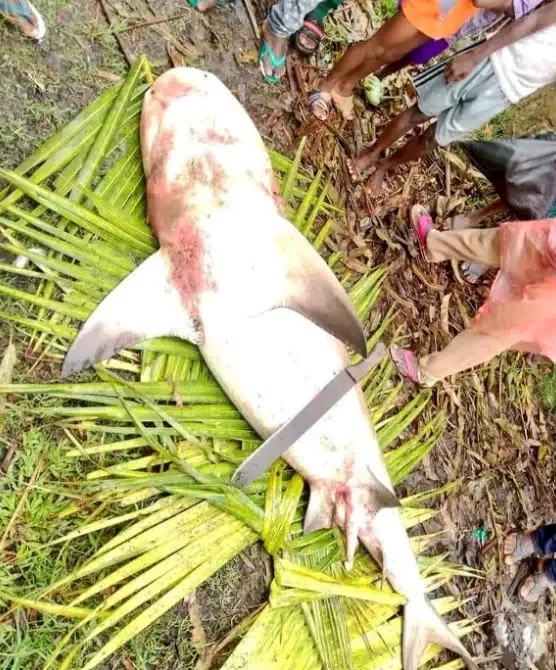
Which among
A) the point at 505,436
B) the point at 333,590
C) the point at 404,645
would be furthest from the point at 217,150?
the point at 505,436

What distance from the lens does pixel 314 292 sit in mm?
2789

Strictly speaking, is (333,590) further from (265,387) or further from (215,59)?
(215,59)

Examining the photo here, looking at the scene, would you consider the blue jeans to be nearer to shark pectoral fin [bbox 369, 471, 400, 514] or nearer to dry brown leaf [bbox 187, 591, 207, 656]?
shark pectoral fin [bbox 369, 471, 400, 514]

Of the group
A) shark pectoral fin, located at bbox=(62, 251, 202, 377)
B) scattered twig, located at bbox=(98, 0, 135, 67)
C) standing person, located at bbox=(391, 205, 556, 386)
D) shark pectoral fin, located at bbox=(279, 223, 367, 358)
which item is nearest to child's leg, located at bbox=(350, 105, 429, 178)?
Answer: standing person, located at bbox=(391, 205, 556, 386)

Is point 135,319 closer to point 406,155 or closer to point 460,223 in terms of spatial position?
point 406,155

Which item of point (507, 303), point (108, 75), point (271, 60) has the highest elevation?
point (108, 75)

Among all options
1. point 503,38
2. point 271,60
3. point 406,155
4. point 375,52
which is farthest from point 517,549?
point 271,60

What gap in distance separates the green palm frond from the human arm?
1541mm

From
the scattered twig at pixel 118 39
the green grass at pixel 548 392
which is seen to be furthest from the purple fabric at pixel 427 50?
the green grass at pixel 548 392

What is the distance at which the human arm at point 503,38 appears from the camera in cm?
308

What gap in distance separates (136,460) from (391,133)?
7.89 feet

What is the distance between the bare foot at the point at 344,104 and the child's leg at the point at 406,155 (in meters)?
0.35

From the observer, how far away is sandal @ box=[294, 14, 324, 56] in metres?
3.78

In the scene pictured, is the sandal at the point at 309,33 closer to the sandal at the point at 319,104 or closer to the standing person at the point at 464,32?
the sandal at the point at 319,104
